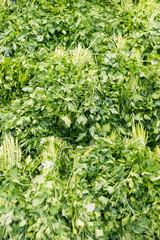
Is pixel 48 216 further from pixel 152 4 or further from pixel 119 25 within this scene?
pixel 152 4

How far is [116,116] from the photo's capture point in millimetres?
1799

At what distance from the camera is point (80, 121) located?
5.42 feet

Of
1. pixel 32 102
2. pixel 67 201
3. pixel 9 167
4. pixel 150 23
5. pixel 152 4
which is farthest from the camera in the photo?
pixel 152 4

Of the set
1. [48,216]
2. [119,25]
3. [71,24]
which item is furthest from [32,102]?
[119,25]

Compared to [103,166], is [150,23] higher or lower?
higher

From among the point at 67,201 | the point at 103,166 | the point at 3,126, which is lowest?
the point at 67,201

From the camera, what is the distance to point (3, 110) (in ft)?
5.99

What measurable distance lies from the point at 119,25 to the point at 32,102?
4.22ft

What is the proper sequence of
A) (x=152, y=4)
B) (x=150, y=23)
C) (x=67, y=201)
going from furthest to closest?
(x=152, y=4), (x=150, y=23), (x=67, y=201)

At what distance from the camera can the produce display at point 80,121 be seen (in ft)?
4.41

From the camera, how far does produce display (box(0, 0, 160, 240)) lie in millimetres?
1345

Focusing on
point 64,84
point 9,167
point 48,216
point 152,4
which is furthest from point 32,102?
point 152,4

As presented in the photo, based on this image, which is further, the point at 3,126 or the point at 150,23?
the point at 150,23

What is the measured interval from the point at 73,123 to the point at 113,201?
66cm
